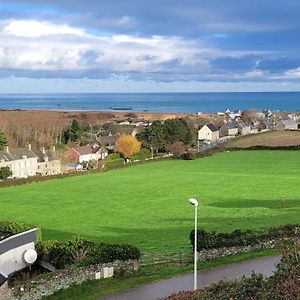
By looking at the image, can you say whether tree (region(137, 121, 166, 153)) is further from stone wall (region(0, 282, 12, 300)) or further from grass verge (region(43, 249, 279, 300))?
stone wall (region(0, 282, 12, 300))

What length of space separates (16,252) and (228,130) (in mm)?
109170

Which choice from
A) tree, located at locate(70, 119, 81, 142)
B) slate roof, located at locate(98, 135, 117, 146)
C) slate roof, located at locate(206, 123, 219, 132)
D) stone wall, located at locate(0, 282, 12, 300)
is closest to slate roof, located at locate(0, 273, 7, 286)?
stone wall, located at locate(0, 282, 12, 300)

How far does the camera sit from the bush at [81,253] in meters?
22.4

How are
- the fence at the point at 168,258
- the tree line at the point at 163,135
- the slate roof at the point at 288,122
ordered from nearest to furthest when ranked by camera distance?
the fence at the point at 168,258
the tree line at the point at 163,135
the slate roof at the point at 288,122

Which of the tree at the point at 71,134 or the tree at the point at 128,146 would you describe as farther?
the tree at the point at 71,134

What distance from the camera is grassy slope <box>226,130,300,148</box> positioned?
9344 cm

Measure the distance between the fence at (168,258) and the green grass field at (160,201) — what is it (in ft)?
5.48

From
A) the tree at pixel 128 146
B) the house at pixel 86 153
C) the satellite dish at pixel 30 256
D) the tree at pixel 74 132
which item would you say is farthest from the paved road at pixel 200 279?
the tree at pixel 74 132

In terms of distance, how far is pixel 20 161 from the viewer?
82.5 metres

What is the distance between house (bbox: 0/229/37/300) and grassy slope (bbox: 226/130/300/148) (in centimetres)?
7255

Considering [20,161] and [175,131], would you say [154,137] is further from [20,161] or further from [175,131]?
[20,161]

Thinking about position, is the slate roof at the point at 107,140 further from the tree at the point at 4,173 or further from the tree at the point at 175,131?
the tree at the point at 4,173

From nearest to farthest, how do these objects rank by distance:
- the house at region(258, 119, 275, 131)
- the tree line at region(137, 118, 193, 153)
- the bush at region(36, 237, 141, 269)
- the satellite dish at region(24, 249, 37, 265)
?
1. the satellite dish at region(24, 249, 37, 265)
2. the bush at region(36, 237, 141, 269)
3. the tree line at region(137, 118, 193, 153)
4. the house at region(258, 119, 275, 131)

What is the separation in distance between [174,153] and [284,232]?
61.5 meters
